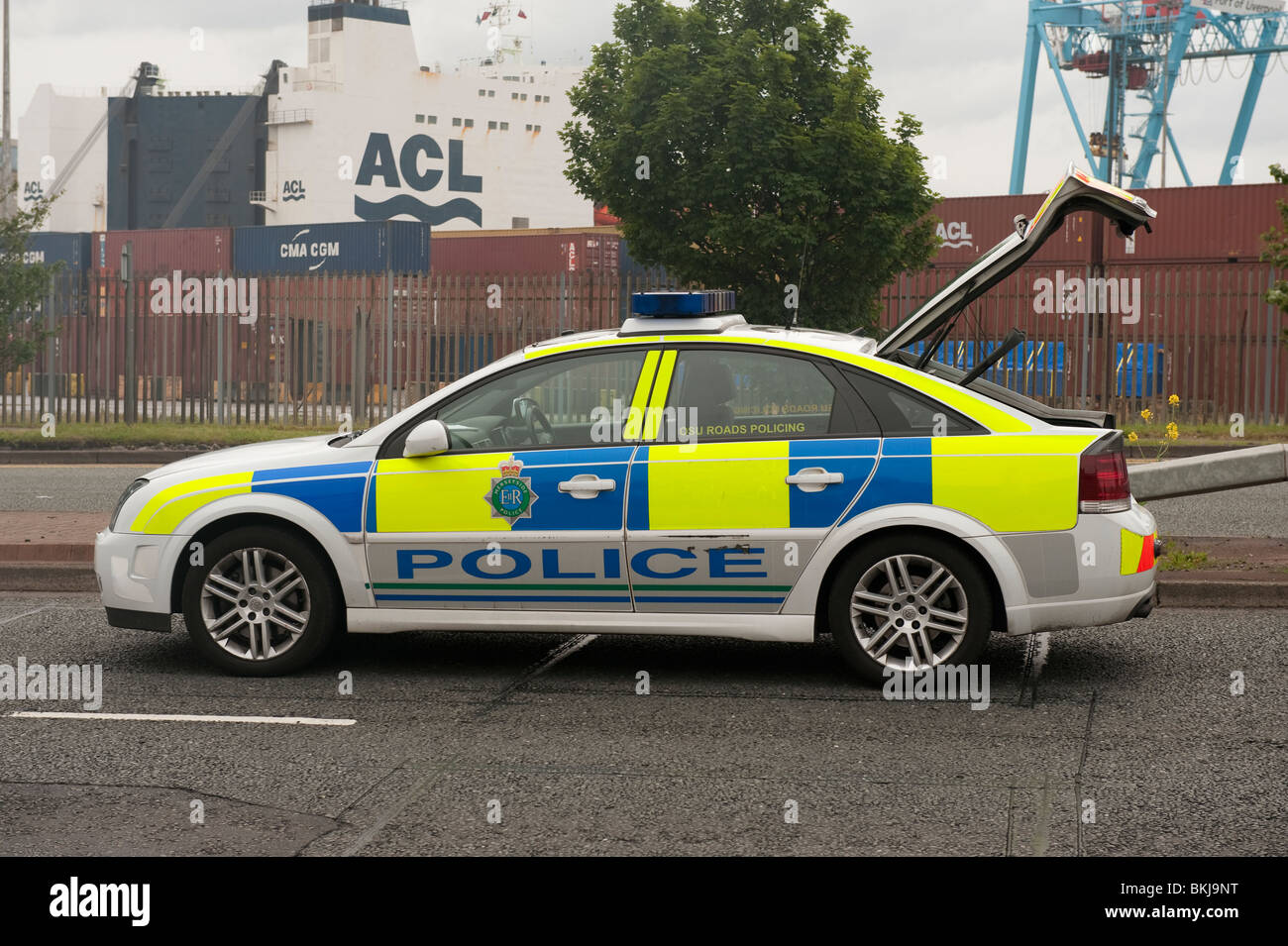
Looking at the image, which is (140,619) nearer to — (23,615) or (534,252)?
(23,615)

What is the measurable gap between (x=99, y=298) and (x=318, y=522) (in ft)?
64.3

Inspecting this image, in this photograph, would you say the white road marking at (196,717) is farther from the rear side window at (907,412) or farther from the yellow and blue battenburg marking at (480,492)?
the rear side window at (907,412)

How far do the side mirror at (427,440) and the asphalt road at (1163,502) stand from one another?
6416mm

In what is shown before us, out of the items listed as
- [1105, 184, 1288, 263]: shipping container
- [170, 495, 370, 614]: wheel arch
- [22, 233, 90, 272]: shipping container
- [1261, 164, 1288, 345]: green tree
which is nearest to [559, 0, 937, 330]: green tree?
[1261, 164, 1288, 345]: green tree

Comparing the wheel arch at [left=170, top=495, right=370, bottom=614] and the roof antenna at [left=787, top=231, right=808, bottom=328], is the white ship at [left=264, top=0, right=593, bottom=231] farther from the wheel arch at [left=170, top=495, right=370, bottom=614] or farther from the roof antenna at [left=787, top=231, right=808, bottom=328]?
the wheel arch at [left=170, top=495, right=370, bottom=614]

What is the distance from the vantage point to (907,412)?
6.53m

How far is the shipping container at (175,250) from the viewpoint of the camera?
47.9m

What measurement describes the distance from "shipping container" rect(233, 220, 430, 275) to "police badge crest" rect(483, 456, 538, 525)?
36.3 metres

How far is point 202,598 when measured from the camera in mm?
6836

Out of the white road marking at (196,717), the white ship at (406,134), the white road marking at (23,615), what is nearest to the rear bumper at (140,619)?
the white road marking at (196,717)

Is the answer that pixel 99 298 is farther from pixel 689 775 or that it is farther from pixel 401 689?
pixel 689 775

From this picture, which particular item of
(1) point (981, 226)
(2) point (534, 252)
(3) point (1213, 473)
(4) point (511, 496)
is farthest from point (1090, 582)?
(2) point (534, 252)

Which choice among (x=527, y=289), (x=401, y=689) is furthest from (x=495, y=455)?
(x=527, y=289)

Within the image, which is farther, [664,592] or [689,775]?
[664,592]
